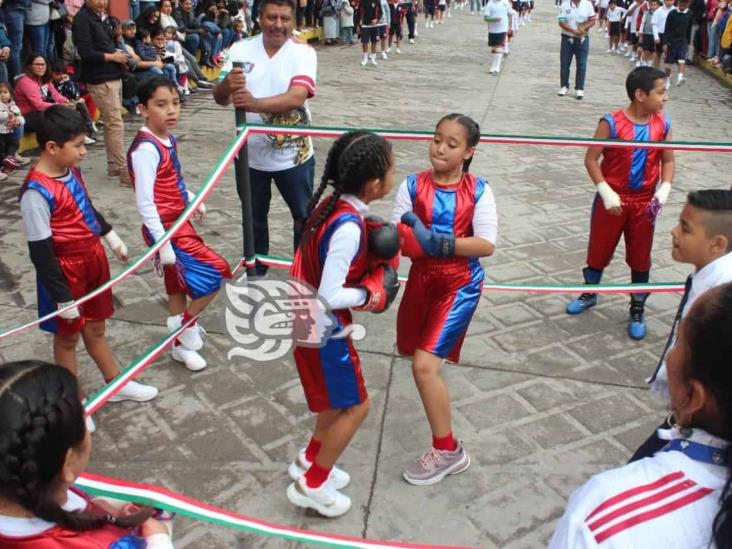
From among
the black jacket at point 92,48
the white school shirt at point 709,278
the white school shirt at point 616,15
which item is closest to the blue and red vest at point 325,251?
the white school shirt at point 709,278

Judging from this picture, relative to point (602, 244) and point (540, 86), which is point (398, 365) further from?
point (540, 86)

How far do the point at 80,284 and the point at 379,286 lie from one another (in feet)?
5.08

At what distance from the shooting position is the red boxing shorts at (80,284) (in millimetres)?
3102

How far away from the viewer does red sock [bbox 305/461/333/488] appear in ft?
8.80

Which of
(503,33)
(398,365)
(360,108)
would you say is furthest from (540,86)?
(398,365)

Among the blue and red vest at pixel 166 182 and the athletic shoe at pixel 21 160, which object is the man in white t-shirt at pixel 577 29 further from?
the blue and red vest at pixel 166 182

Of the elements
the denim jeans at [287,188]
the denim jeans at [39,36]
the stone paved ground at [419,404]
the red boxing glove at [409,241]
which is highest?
the denim jeans at [39,36]

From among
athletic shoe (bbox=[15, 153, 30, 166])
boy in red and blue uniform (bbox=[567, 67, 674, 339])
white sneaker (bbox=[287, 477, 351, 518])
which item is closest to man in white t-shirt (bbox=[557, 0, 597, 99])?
boy in red and blue uniform (bbox=[567, 67, 674, 339])

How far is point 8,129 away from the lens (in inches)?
267

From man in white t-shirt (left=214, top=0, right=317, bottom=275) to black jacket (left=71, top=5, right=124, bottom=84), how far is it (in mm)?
3016

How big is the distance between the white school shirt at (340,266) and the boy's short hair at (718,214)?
1.36 meters

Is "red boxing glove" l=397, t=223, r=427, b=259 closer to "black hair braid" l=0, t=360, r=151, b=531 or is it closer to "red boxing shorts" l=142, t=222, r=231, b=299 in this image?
"red boxing shorts" l=142, t=222, r=231, b=299

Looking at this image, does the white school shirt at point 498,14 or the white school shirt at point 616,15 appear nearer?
the white school shirt at point 498,14

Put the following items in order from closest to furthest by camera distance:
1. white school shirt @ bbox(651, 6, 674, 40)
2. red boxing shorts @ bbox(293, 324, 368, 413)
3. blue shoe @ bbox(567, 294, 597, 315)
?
red boxing shorts @ bbox(293, 324, 368, 413)
blue shoe @ bbox(567, 294, 597, 315)
white school shirt @ bbox(651, 6, 674, 40)
